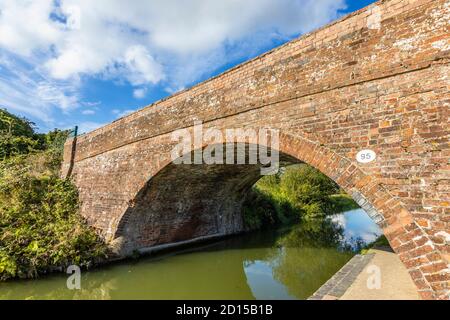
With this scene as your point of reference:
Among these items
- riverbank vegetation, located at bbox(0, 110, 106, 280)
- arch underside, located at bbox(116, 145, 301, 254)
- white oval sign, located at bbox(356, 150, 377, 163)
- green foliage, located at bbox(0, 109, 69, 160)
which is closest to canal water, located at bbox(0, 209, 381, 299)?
riverbank vegetation, located at bbox(0, 110, 106, 280)

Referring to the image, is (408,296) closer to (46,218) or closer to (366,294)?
(366,294)

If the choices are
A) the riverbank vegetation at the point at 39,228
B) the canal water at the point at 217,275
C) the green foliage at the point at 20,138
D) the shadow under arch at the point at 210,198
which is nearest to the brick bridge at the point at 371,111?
the shadow under arch at the point at 210,198

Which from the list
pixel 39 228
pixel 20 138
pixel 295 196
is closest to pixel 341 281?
pixel 39 228

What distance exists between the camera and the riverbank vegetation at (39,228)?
6.98 m

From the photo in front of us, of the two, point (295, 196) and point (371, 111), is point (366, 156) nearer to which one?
point (371, 111)

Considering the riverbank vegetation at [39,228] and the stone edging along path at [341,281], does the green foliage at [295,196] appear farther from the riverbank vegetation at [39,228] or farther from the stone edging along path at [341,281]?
the riverbank vegetation at [39,228]

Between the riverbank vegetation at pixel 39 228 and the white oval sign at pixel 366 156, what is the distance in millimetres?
7144

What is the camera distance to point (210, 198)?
1098 cm

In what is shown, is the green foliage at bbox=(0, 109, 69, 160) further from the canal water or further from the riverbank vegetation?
the canal water

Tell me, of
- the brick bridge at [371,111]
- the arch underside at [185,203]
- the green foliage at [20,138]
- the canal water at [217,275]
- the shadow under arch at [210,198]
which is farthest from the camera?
the green foliage at [20,138]

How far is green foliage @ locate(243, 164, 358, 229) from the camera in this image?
52.1 ft

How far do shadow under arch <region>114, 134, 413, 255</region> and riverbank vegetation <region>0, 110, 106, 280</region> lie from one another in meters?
1.07

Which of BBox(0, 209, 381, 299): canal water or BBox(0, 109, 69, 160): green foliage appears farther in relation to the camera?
BBox(0, 109, 69, 160): green foliage

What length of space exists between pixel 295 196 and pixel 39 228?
14.0 metres
